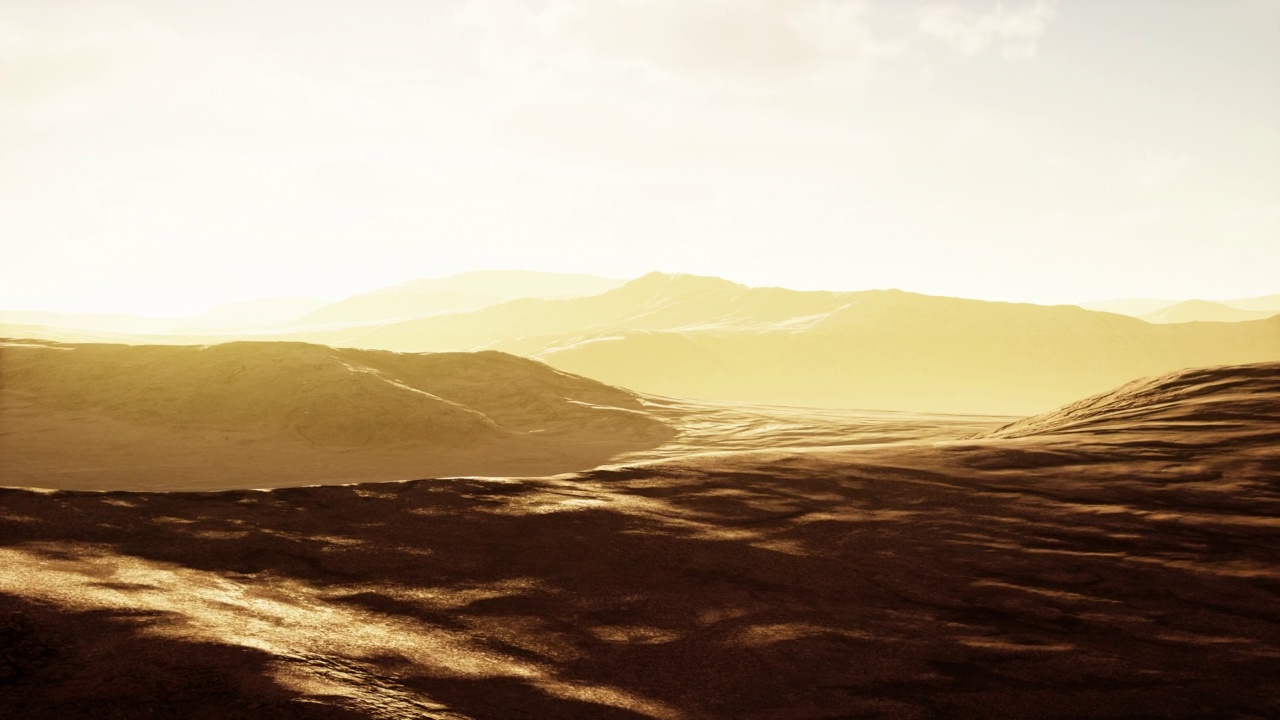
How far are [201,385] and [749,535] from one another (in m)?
17.5

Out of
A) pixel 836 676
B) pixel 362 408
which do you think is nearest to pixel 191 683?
pixel 836 676

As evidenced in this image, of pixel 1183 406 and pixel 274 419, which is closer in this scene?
pixel 1183 406

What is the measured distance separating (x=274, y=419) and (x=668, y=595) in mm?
14923

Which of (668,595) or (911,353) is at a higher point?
(911,353)

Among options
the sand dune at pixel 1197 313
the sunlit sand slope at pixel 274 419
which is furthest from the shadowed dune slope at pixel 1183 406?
the sand dune at pixel 1197 313

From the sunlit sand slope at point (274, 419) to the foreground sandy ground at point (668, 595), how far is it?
632 centimetres

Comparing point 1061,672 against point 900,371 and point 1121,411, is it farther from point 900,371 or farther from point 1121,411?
point 900,371

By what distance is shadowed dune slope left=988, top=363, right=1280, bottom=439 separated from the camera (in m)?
8.75

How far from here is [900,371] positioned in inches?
2186

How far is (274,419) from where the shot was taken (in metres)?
17.1

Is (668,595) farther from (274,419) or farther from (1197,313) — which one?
(1197,313)

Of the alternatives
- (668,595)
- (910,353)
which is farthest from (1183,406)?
(910,353)

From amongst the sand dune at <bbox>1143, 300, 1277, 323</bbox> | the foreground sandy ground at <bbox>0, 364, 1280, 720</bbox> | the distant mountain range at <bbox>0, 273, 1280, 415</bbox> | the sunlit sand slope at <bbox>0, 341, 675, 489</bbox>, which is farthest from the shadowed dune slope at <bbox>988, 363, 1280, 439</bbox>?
the sand dune at <bbox>1143, 300, 1277, 323</bbox>

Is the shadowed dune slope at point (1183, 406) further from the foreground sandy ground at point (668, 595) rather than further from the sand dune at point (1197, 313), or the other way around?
the sand dune at point (1197, 313)
